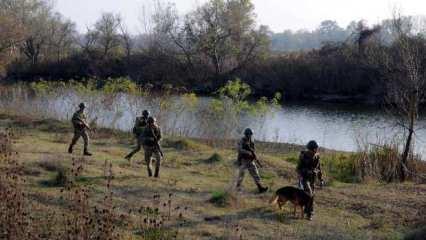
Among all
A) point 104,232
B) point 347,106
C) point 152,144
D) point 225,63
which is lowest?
point 104,232

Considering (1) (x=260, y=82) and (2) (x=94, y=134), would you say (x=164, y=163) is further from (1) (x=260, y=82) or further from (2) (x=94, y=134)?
(1) (x=260, y=82)

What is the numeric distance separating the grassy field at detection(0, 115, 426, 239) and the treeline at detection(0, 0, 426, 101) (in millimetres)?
35171

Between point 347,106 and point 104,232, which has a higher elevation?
point 347,106

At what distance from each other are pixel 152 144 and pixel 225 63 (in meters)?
48.6

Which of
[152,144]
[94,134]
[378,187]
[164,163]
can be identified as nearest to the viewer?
[152,144]

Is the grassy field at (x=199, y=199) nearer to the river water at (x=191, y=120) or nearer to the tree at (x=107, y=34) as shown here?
the river water at (x=191, y=120)

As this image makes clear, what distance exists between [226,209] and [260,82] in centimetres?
4771

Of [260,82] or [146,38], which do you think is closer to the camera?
[260,82]

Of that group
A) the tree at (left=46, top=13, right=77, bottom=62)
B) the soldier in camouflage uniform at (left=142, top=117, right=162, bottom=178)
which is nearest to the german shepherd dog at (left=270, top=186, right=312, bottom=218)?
the soldier in camouflage uniform at (left=142, top=117, right=162, bottom=178)

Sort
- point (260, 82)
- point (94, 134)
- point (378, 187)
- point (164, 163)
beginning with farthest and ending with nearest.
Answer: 1. point (260, 82)
2. point (94, 134)
3. point (164, 163)
4. point (378, 187)

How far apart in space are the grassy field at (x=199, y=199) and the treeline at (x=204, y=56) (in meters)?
35.2

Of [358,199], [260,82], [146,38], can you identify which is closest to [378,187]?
[358,199]

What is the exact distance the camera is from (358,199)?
14766 mm

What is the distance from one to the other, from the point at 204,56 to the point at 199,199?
50.5m
